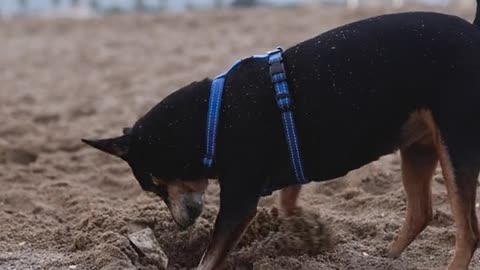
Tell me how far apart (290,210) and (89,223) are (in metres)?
1.27

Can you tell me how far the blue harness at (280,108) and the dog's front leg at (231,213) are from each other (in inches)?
7.8

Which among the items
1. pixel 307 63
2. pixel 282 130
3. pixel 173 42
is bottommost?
pixel 173 42

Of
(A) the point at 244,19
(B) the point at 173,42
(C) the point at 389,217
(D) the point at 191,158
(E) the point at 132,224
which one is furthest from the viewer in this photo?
(A) the point at 244,19

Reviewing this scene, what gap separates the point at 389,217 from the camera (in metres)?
5.80

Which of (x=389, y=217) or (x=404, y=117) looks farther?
(x=389, y=217)

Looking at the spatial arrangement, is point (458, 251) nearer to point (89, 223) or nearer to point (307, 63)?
point (307, 63)

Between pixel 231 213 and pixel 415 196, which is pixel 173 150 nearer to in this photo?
pixel 231 213

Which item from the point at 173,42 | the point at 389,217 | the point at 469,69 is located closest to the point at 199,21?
the point at 173,42

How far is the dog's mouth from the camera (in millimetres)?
5086

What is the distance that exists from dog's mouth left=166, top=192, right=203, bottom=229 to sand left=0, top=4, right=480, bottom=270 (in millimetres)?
209

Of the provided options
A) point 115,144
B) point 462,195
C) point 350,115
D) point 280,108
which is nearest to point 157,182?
point 115,144

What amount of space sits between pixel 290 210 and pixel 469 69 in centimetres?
159

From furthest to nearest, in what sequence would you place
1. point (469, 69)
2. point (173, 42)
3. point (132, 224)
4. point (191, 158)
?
point (173, 42), point (132, 224), point (191, 158), point (469, 69)

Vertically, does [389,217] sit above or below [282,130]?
below
